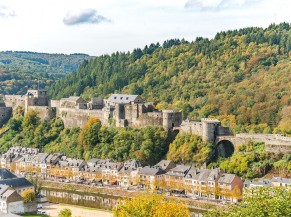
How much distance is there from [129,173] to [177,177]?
207 inches

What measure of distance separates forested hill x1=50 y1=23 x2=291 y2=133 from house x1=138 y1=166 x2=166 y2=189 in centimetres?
1339

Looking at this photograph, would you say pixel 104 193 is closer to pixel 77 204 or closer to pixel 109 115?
pixel 77 204

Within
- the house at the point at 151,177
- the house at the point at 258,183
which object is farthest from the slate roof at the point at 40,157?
the house at the point at 258,183

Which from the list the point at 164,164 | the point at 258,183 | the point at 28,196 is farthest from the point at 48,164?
the point at 258,183

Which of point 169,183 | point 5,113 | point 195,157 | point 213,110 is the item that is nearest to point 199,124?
point 195,157

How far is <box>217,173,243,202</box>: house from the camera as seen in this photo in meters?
45.5

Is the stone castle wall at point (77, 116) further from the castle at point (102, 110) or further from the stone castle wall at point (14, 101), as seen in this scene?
the stone castle wall at point (14, 101)

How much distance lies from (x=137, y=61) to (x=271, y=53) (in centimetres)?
2417

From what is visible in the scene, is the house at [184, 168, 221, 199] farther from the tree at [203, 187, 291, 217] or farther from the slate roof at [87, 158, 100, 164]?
the tree at [203, 187, 291, 217]

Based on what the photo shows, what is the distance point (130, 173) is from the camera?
5359cm

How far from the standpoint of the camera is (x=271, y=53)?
89250 millimetres

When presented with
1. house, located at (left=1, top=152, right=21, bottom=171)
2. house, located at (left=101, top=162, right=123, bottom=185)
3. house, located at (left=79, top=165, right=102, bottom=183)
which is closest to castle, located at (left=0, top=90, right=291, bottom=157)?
house, located at (left=101, top=162, right=123, bottom=185)

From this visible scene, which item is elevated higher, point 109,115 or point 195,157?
point 109,115

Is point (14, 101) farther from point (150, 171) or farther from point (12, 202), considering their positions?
point (12, 202)
